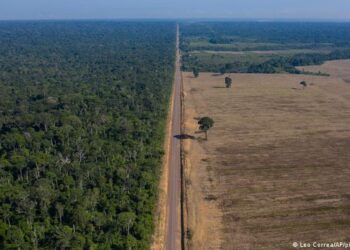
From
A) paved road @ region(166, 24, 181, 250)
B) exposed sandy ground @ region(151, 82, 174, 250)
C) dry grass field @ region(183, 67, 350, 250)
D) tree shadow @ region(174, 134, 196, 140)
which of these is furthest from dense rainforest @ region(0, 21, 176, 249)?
dry grass field @ region(183, 67, 350, 250)

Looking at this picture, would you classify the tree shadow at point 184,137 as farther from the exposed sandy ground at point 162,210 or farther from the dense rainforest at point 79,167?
the exposed sandy ground at point 162,210

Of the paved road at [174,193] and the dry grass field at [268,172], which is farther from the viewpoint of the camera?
the dry grass field at [268,172]

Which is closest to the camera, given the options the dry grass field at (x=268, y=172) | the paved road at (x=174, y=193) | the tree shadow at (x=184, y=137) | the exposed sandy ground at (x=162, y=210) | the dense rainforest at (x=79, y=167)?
the dense rainforest at (x=79, y=167)

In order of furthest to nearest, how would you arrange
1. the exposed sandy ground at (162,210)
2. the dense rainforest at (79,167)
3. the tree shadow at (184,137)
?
A: 1. the tree shadow at (184,137)
2. the exposed sandy ground at (162,210)
3. the dense rainforest at (79,167)

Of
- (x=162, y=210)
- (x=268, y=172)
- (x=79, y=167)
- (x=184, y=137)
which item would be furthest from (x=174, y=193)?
(x=184, y=137)

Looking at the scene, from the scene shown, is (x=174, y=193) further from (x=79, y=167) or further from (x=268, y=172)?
(x=268, y=172)

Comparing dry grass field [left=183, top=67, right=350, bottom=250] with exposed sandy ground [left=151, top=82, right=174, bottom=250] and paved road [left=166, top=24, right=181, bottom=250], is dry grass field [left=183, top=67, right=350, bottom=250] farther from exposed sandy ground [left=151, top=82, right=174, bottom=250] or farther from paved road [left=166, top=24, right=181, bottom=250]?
exposed sandy ground [left=151, top=82, right=174, bottom=250]

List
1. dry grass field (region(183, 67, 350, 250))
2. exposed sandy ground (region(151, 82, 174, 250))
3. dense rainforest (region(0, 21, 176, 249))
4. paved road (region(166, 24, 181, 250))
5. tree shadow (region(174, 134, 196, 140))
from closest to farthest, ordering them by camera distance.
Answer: dense rainforest (region(0, 21, 176, 249)) → exposed sandy ground (region(151, 82, 174, 250)) → paved road (region(166, 24, 181, 250)) → dry grass field (region(183, 67, 350, 250)) → tree shadow (region(174, 134, 196, 140))

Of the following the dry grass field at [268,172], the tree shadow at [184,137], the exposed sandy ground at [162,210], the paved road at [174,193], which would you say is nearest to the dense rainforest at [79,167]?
the exposed sandy ground at [162,210]

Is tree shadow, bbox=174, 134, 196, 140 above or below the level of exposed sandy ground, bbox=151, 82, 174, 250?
above
